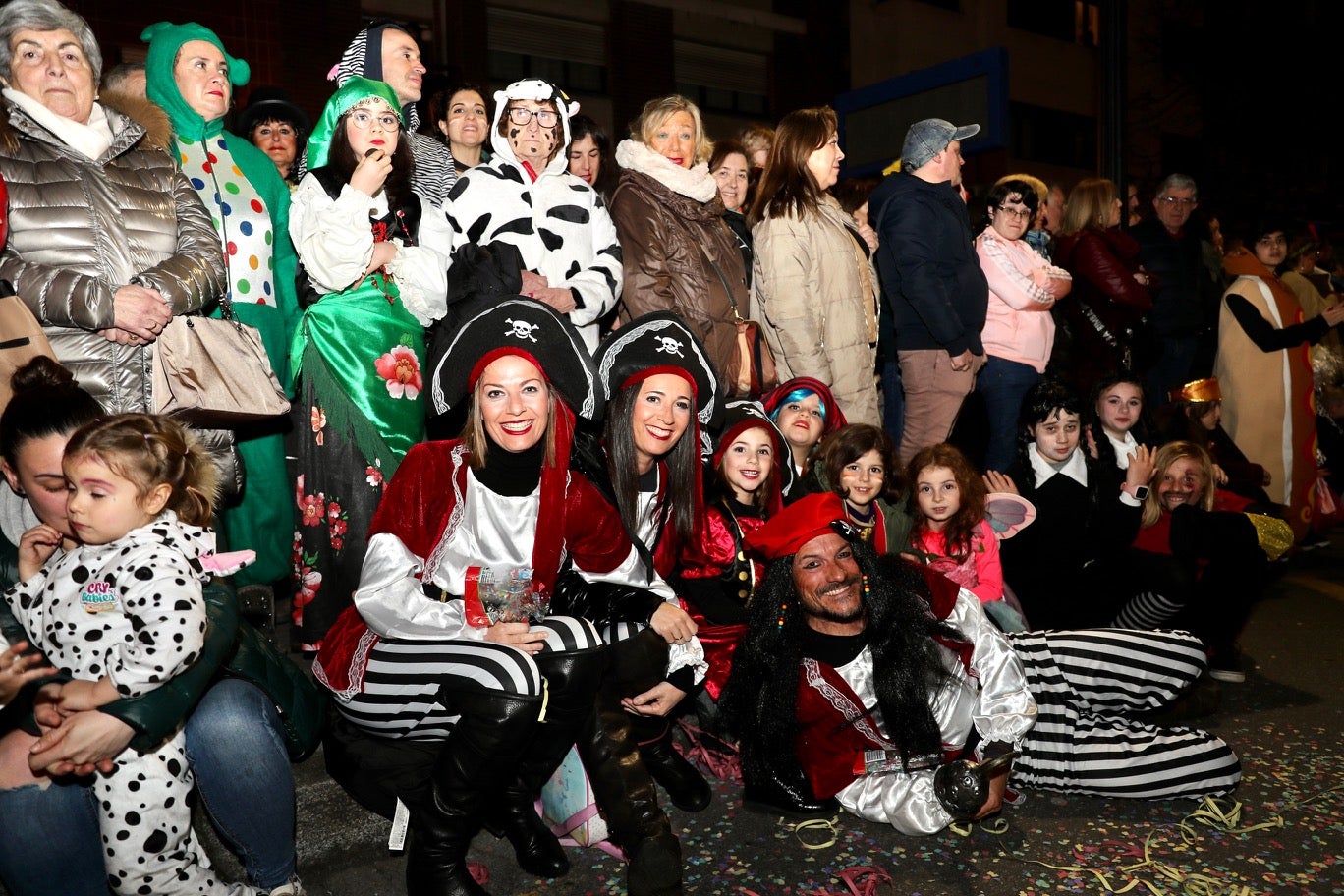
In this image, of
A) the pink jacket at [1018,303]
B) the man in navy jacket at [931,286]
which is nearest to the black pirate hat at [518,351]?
the man in navy jacket at [931,286]

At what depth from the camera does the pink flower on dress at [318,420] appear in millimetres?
3658

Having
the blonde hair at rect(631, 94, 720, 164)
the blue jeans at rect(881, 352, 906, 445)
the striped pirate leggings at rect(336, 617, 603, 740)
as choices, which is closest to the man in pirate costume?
the striped pirate leggings at rect(336, 617, 603, 740)

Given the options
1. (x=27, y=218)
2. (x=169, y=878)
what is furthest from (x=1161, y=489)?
(x=27, y=218)

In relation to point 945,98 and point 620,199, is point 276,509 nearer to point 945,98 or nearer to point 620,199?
point 620,199

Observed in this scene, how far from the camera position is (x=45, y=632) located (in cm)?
248

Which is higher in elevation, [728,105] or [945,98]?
[728,105]

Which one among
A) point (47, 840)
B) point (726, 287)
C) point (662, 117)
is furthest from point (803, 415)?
point (47, 840)

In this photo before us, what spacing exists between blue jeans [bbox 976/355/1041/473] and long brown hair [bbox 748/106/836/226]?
1314mm

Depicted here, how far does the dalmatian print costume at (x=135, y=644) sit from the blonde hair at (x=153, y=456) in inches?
4.4

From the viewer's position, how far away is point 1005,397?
5375 millimetres

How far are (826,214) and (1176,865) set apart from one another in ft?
10.0

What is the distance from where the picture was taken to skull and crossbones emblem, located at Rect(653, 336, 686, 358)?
3.63 meters

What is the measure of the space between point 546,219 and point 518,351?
104 cm

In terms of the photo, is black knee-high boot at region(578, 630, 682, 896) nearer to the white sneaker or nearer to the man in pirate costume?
the man in pirate costume
